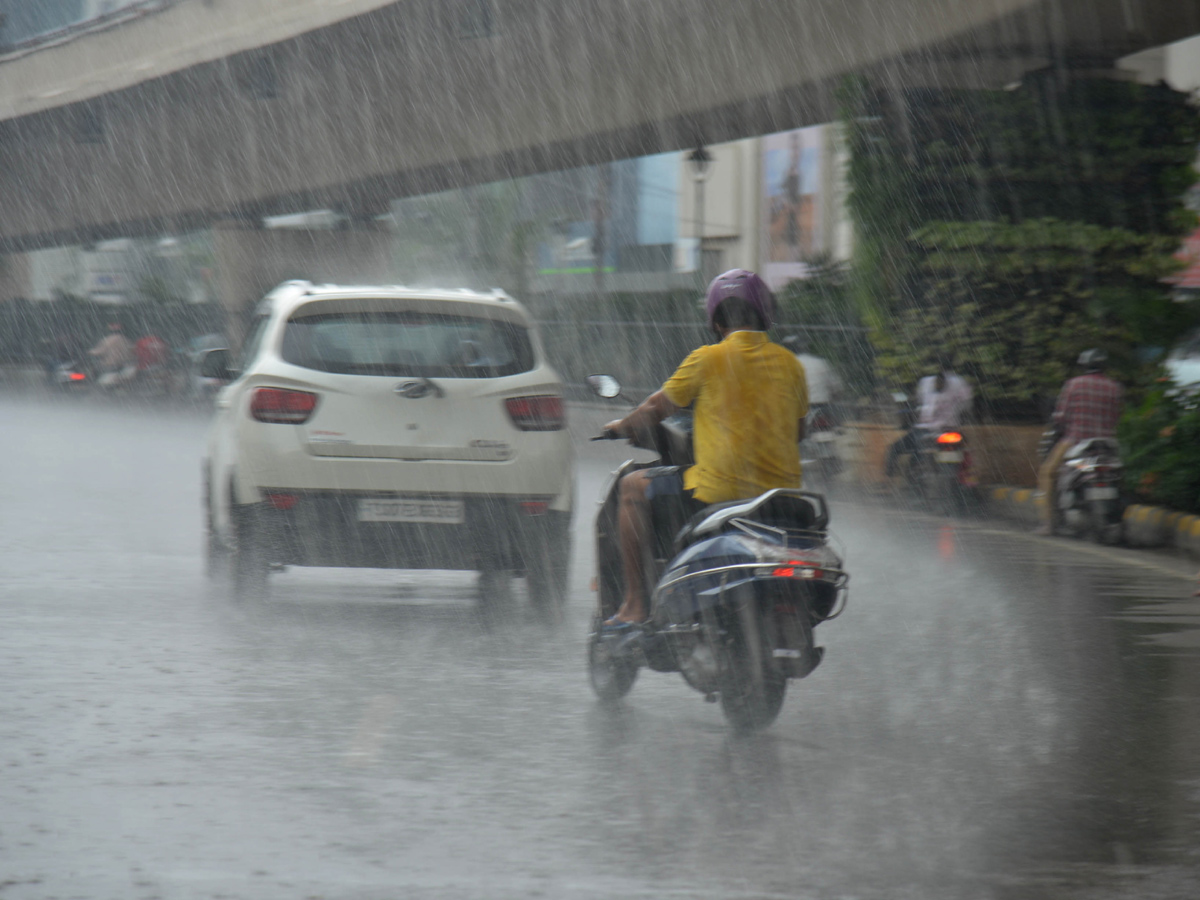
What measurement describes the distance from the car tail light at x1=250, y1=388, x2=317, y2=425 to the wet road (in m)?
1.00

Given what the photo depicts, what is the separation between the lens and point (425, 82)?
25562mm

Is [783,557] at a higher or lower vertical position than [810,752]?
higher

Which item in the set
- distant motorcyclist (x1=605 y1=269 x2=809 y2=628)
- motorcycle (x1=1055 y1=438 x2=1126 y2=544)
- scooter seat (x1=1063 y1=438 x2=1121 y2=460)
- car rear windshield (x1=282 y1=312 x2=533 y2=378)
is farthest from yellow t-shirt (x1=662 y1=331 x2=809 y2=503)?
scooter seat (x1=1063 y1=438 x2=1121 y2=460)

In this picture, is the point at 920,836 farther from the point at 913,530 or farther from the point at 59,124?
the point at 59,124

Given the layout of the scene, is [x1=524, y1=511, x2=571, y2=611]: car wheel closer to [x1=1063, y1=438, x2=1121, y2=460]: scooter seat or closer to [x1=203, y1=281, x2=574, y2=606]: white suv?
[x1=203, y1=281, x2=574, y2=606]: white suv

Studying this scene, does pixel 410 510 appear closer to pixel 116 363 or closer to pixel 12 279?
pixel 116 363

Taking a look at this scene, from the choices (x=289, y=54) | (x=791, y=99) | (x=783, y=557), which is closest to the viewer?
(x=783, y=557)

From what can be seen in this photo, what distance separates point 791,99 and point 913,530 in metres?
7.87

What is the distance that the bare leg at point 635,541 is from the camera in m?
6.30

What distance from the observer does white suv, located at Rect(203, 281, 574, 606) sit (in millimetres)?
8609

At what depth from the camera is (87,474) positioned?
1689cm

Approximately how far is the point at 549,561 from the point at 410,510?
0.82 meters

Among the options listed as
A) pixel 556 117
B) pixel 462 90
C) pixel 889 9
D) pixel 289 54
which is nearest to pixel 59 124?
pixel 289 54

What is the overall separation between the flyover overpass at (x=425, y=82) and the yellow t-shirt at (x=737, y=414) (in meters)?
10.2
